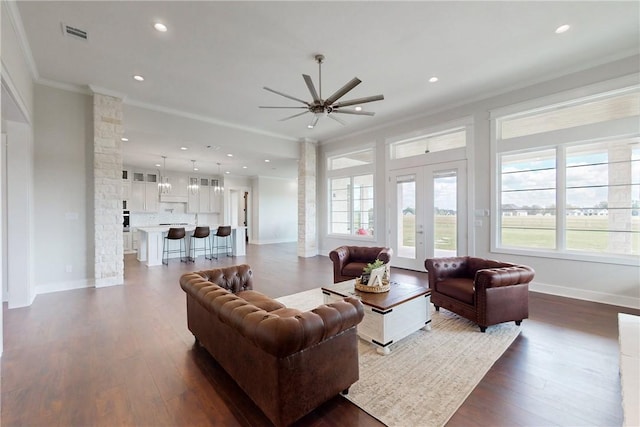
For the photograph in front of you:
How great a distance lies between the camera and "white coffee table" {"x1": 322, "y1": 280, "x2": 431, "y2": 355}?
254cm

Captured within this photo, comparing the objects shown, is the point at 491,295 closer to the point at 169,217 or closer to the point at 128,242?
the point at 128,242

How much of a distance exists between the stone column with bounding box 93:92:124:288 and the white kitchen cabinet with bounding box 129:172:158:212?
17.1ft

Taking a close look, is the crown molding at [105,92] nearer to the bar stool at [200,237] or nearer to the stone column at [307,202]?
the bar stool at [200,237]

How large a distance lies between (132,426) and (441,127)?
247 inches

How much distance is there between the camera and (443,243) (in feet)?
18.6

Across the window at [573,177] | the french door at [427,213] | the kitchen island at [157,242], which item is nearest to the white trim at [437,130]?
the window at [573,177]

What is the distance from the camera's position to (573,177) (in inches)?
167

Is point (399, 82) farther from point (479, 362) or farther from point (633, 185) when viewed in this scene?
point (479, 362)

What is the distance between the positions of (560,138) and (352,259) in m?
3.84

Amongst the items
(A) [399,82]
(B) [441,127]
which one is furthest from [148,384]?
(B) [441,127]

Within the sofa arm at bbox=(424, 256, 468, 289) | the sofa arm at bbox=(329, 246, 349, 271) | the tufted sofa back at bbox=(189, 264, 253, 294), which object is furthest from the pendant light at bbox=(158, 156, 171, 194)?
the sofa arm at bbox=(424, 256, 468, 289)

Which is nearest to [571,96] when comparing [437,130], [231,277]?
[437,130]

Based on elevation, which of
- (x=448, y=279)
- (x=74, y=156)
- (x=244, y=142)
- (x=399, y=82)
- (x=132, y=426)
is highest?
(x=399, y=82)

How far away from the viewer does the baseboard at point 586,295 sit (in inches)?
146
